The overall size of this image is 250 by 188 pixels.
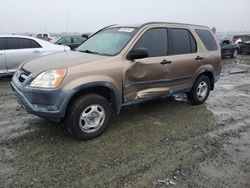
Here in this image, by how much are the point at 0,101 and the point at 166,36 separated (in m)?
4.17

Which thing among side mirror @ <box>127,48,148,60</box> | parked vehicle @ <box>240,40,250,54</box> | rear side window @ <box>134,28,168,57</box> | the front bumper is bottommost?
parked vehicle @ <box>240,40,250,54</box>

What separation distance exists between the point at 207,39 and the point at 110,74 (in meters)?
3.18

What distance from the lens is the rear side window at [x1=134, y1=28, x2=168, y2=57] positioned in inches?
191

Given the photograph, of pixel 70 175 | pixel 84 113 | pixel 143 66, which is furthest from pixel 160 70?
pixel 70 175

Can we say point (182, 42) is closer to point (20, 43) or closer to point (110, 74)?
point (110, 74)

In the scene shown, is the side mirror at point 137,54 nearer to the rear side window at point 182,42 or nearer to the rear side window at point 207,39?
the rear side window at point 182,42

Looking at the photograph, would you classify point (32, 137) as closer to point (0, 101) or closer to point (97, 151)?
point (97, 151)

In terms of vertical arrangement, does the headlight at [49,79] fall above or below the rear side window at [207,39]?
below

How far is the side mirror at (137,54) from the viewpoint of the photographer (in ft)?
14.4

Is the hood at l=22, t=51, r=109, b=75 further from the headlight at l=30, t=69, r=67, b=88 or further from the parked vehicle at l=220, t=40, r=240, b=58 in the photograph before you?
the parked vehicle at l=220, t=40, r=240, b=58

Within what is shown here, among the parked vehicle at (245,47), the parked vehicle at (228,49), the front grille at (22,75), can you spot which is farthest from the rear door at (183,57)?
the parked vehicle at (245,47)

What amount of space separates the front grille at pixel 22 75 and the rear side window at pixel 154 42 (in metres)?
1.88

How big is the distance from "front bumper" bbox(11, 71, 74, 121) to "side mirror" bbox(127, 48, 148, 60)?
1.25 meters

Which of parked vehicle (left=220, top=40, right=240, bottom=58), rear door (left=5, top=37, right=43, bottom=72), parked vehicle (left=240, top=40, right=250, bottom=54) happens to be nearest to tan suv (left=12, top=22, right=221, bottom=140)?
rear door (left=5, top=37, right=43, bottom=72)
